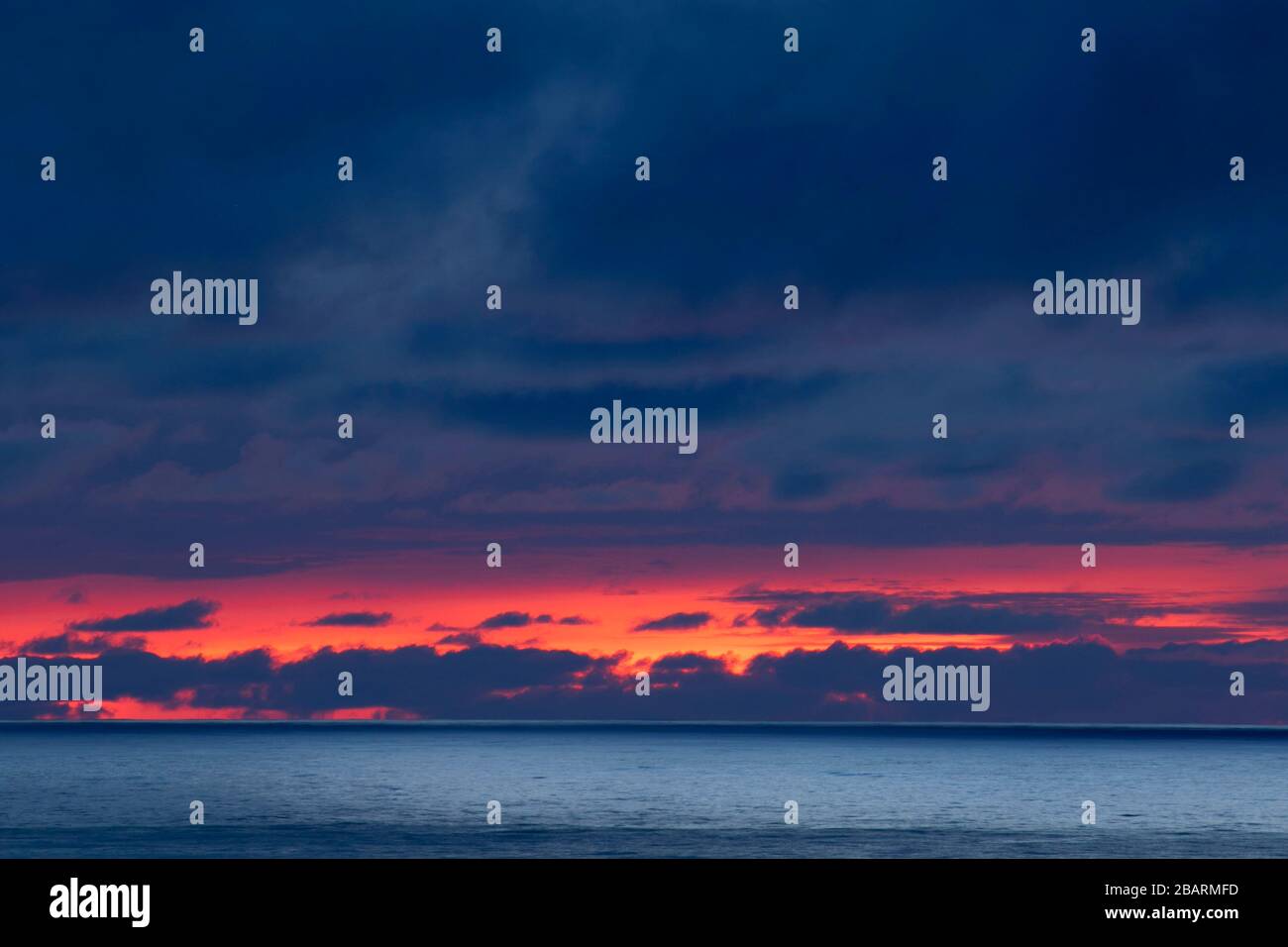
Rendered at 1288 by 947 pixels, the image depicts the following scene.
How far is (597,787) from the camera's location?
162 m

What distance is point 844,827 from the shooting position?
343 feet

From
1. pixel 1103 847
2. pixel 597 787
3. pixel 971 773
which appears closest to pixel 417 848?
pixel 1103 847

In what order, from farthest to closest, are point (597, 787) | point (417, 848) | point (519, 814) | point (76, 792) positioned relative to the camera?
1. point (597, 787)
2. point (76, 792)
3. point (519, 814)
4. point (417, 848)

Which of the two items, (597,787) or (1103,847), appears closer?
(1103,847)

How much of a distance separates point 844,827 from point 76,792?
94941mm
